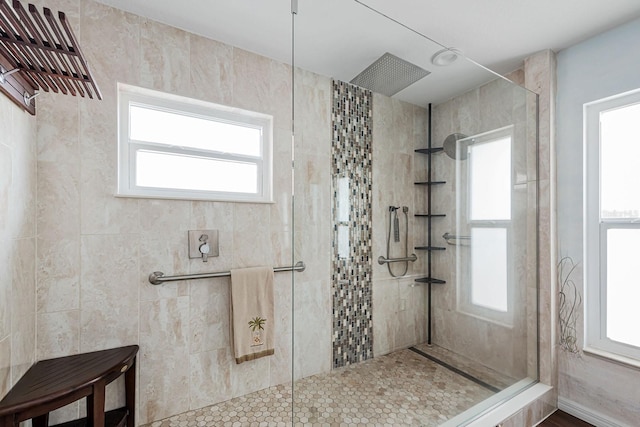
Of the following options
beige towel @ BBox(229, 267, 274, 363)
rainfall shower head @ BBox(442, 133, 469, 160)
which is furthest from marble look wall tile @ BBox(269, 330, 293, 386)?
rainfall shower head @ BBox(442, 133, 469, 160)

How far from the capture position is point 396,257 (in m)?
1.39

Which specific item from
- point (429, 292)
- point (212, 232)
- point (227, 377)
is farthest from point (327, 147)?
point (227, 377)

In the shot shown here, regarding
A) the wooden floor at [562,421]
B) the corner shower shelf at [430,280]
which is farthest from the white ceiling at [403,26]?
the wooden floor at [562,421]

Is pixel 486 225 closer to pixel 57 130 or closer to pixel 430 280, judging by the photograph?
pixel 430 280

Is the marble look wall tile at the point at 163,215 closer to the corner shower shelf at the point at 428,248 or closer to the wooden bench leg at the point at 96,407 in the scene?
the wooden bench leg at the point at 96,407

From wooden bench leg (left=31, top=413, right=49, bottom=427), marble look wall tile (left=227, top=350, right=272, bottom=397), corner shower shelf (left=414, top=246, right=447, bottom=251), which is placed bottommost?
marble look wall tile (left=227, top=350, right=272, bottom=397)

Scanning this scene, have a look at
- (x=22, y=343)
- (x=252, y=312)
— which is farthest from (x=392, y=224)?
(x=22, y=343)

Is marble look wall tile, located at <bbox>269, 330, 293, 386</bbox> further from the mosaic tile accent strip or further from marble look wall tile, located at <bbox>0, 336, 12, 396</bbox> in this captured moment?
marble look wall tile, located at <bbox>0, 336, 12, 396</bbox>

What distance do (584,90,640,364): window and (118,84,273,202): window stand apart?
2.01m

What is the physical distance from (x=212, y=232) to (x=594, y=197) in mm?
2310

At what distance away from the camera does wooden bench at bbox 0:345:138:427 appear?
1.10 metres

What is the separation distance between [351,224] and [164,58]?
146 cm

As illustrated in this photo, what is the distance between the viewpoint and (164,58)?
1.71 metres

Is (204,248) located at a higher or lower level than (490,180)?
lower
